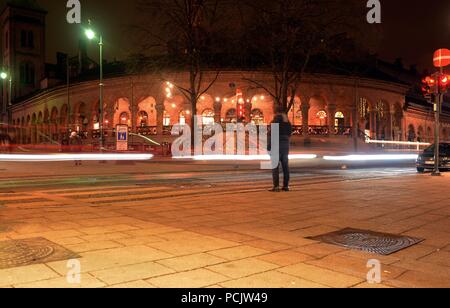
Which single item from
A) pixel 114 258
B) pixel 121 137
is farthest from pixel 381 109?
pixel 114 258

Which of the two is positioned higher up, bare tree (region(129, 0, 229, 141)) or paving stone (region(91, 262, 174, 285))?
bare tree (region(129, 0, 229, 141))

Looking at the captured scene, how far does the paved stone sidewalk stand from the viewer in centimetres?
448

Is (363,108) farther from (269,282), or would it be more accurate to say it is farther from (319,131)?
(269,282)

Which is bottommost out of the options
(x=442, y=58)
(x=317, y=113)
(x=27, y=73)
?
(x=442, y=58)

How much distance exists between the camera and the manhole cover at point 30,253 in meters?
4.91

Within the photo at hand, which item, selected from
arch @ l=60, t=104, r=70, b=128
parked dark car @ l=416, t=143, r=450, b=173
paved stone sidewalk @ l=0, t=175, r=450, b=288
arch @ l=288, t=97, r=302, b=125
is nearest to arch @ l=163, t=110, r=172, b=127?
arch @ l=288, t=97, r=302, b=125

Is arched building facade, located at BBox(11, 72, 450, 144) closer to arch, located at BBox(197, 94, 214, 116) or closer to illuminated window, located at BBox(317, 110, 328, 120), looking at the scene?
illuminated window, located at BBox(317, 110, 328, 120)

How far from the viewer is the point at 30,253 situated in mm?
5262

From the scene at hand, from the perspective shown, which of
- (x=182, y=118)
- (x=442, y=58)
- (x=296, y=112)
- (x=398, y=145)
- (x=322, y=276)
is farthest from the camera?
(x=296, y=112)

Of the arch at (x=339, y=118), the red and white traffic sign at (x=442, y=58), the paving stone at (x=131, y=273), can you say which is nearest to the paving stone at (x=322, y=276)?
the paving stone at (x=131, y=273)

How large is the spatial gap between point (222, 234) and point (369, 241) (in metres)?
1.92

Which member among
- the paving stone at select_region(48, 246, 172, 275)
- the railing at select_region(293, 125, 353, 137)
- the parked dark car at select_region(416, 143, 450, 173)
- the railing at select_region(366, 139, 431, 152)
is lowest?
the paving stone at select_region(48, 246, 172, 275)

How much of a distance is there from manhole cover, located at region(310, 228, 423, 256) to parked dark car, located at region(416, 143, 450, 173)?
664 inches

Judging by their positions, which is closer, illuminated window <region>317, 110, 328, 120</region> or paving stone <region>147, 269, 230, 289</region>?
paving stone <region>147, 269, 230, 289</region>
